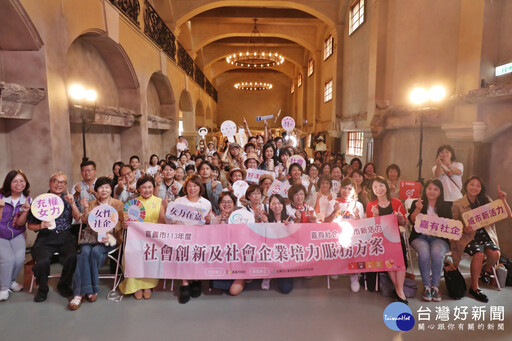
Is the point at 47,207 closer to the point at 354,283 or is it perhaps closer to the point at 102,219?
the point at 102,219

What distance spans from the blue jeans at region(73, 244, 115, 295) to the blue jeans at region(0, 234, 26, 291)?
2.75 ft

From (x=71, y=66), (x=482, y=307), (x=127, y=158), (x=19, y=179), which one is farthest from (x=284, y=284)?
(x=127, y=158)

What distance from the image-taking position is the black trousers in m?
3.82

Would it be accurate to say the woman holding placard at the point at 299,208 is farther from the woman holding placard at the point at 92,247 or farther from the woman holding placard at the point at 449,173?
the woman holding placard at the point at 449,173

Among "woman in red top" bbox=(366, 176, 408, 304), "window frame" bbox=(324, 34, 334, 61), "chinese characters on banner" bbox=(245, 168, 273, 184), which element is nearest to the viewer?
"woman in red top" bbox=(366, 176, 408, 304)

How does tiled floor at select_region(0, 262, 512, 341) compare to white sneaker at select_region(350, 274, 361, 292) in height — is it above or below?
below

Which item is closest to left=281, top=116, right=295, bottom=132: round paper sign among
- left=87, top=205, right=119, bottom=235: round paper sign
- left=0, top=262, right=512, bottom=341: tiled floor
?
left=0, top=262, right=512, bottom=341: tiled floor

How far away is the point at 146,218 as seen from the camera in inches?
159

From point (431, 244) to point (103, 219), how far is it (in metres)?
3.97

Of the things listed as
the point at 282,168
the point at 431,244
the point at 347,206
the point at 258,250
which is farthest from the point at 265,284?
the point at 282,168

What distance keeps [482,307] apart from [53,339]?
457 centimetres

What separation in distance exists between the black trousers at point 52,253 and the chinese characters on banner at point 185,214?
127 centimetres

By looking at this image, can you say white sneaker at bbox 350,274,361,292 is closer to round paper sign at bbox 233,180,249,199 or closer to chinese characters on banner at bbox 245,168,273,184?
round paper sign at bbox 233,180,249,199

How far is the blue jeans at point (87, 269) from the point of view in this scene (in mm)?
3730
